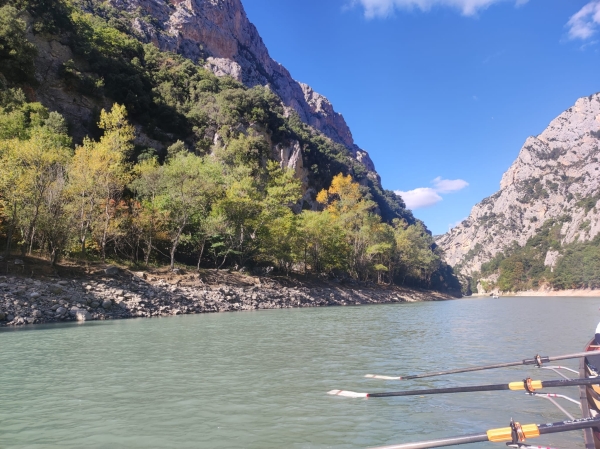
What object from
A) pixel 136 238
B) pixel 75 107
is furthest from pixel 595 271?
pixel 75 107

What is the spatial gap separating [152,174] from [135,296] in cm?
1346

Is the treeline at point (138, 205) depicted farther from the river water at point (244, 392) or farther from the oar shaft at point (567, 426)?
the oar shaft at point (567, 426)

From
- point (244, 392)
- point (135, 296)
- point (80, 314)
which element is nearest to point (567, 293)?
point (135, 296)

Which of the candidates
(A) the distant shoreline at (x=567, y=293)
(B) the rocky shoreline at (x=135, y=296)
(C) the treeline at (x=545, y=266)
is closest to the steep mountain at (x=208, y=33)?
(B) the rocky shoreline at (x=135, y=296)

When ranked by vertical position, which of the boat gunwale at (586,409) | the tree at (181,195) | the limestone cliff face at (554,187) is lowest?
the boat gunwale at (586,409)

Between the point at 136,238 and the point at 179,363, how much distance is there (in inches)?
978

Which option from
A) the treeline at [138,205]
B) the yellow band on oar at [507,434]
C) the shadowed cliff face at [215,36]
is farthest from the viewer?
the shadowed cliff face at [215,36]

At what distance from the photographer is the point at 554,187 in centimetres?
13650

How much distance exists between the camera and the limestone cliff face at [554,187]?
121 meters

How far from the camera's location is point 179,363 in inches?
403

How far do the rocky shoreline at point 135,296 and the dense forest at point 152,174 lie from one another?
A: 292 cm

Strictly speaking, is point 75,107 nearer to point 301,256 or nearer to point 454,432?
point 301,256

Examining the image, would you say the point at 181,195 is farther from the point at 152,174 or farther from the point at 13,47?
the point at 13,47

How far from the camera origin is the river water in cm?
540
